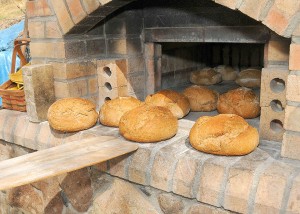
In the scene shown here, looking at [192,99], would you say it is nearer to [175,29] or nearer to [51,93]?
[175,29]

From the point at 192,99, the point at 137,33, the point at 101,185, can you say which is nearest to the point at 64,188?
the point at 101,185

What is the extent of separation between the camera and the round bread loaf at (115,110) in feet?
6.27

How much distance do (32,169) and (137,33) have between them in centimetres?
129

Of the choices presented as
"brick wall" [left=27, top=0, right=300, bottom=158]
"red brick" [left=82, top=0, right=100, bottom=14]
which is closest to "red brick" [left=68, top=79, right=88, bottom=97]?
"brick wall" [left=27, top=0, right=300, bottom=158]

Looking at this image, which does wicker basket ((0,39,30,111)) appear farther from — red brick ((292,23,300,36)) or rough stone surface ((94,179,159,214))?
red brick ((292,23,300,36))

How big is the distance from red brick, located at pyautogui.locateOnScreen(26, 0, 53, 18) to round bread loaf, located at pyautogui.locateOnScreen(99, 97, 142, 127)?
0.70m

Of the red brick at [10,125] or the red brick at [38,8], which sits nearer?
the red brick at [38,8]

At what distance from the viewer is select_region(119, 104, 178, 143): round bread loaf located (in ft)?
5.31

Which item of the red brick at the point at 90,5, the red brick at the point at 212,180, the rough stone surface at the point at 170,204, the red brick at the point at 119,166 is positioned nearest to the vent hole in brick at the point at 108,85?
the red brick at the point at 90,5

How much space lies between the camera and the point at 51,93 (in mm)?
2197

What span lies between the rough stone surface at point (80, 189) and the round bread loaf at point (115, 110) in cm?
31

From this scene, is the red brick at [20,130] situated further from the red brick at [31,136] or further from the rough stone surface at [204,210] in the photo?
the rough stone surface at [204,210]

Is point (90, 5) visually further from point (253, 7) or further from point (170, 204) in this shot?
point (170, 204)

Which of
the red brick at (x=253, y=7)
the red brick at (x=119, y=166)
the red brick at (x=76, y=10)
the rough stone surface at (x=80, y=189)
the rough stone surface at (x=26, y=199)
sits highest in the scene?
the red brick at (x=76, y=10)
